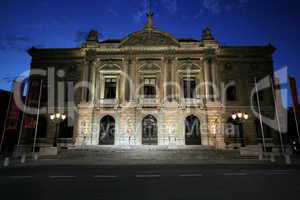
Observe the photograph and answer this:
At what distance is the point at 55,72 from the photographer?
87.5 ft

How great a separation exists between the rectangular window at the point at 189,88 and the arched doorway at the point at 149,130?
15.5 feet

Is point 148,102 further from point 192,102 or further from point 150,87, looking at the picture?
point 192,102

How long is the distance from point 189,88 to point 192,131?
4922 millimetres

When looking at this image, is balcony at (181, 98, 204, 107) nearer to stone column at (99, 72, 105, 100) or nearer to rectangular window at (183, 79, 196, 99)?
rectangular window at (183, 79, 196, 99)

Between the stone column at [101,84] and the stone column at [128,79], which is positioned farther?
the stone column at [101,84]

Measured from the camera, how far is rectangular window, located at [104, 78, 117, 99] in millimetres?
25719

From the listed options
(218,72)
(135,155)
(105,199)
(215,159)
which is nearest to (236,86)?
(218,72)

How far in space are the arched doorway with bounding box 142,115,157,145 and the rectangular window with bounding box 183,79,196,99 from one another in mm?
4736

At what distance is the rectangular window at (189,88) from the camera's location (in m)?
25.3

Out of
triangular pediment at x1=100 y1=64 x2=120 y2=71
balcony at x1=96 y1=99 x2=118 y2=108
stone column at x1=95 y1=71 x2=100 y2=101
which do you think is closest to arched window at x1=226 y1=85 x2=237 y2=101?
balcony at x1=96 y1=99 x2=118 y2=108

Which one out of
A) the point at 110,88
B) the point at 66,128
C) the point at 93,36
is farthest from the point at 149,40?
the point at 66,128

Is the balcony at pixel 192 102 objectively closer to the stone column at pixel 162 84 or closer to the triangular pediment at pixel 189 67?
the stone column at pixel 162 84

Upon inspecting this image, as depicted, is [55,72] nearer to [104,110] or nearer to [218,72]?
[104,110]

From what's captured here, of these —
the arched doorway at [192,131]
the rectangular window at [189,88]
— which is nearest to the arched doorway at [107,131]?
the arched doorway at [192,131]
